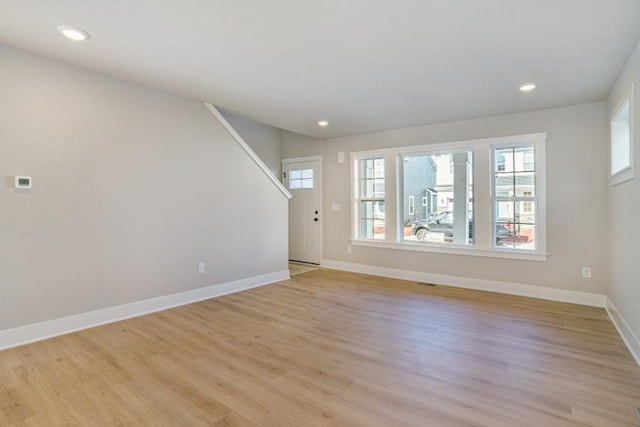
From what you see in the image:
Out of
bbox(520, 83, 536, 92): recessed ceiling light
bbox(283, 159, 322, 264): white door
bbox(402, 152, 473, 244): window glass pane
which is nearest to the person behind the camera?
bbox(520, 83, 536, 92): recessed ceiling light

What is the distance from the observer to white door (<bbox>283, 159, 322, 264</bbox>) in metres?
6.29

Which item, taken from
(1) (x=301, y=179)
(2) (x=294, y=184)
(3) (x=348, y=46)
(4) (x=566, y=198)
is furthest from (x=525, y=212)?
(2) (x=294, y=184)

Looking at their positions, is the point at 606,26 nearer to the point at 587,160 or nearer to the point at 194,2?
the point at 587,160

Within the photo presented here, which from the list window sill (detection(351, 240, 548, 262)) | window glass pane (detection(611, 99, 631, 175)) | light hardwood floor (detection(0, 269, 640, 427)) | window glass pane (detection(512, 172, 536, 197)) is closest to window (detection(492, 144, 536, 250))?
window glass pane (detection(512, 172, 536, 197))

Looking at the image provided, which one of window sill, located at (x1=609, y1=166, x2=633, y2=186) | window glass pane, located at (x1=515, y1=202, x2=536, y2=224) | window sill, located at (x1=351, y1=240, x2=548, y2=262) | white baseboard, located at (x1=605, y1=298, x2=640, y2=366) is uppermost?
window sill, located at (x1=609, y1=166, x2=633, y2=186)

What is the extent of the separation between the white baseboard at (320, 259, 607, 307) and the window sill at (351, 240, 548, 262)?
35cm

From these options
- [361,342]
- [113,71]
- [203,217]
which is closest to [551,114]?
[361,342]

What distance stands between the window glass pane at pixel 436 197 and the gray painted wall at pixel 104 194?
2.72m

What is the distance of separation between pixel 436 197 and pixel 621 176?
2335 millimetres

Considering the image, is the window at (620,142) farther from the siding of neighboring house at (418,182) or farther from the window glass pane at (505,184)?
the siding of neighboring house at (418,182)

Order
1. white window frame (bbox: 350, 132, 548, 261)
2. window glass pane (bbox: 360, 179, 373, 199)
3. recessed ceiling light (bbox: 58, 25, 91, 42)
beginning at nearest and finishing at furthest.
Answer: recessed ceiling light (bbox: 58, 25, 91, 42)
white window frame (bbox: 350, 132, 548, 261)
window glass pane (bbox: 360, 179, 373, 199)

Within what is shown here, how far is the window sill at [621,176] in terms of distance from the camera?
8.86ft

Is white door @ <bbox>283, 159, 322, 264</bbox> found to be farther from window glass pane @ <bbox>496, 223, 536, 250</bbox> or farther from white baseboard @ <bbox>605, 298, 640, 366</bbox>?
white baseboard @ <bbox>605, 298, 640, 366</bbox>

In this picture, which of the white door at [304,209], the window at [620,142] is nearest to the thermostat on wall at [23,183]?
the white door at [304,209]
